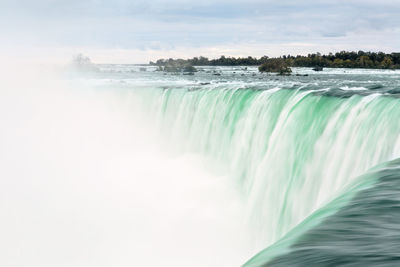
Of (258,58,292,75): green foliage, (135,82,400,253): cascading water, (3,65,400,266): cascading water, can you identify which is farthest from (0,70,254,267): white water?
(258,58,292,75): green foliage

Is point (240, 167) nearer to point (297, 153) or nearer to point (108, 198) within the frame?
point (108, 198)

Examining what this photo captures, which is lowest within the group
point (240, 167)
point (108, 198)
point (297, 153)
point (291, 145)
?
point (108, 198)

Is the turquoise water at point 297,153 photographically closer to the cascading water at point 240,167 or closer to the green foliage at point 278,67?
the cascading water at point 240,167

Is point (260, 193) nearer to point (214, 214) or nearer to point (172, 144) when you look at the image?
point (214, 214)

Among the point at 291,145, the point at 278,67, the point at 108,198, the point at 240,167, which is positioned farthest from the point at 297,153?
the point at 278,67

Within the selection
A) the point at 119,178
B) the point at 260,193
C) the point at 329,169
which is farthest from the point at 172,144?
the point at 329,169

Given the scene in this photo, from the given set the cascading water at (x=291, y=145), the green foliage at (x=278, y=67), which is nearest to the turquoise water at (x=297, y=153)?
the cascading water at (x=291, y=145)
